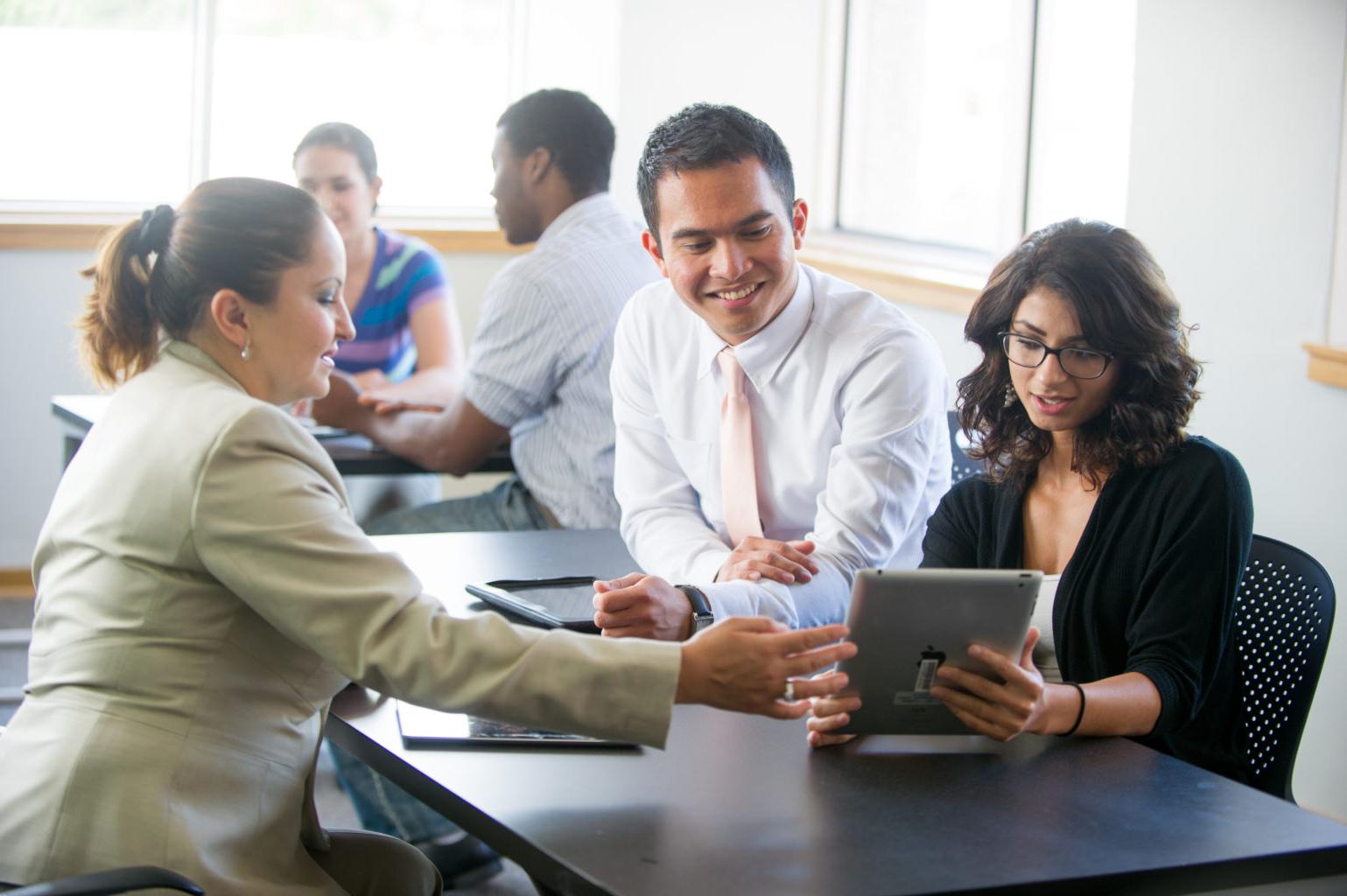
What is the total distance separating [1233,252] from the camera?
2939 millimetres

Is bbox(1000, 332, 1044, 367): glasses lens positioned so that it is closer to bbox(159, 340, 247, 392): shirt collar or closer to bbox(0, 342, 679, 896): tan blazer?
bbox(0, 342, 679, 896): tan blazer

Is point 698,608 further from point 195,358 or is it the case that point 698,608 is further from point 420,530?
point 420,530

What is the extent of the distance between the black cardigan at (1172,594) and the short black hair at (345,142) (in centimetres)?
233

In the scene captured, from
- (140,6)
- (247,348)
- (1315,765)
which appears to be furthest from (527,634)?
(140,6)

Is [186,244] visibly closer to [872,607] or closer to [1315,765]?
[872,607]

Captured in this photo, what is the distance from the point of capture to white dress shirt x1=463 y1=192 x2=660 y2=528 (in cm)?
300

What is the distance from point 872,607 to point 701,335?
1.00m

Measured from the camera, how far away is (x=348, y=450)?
9.97 feet

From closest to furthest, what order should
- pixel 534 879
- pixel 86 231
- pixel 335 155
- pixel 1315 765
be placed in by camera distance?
pixel 534 879 < pixel 1315 765 < pixel 335 155 < pixel 86 231

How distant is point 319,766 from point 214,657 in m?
2.15

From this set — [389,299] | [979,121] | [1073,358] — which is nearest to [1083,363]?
[1073,358]

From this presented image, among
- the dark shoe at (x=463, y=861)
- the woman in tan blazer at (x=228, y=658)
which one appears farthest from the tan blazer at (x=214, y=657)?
the dark shoe at (x=463, y=861)

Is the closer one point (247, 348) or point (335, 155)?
point (247, 348)

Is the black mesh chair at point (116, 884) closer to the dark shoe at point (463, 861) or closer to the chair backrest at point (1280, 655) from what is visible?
the chair backrest at point (1280, 655)
